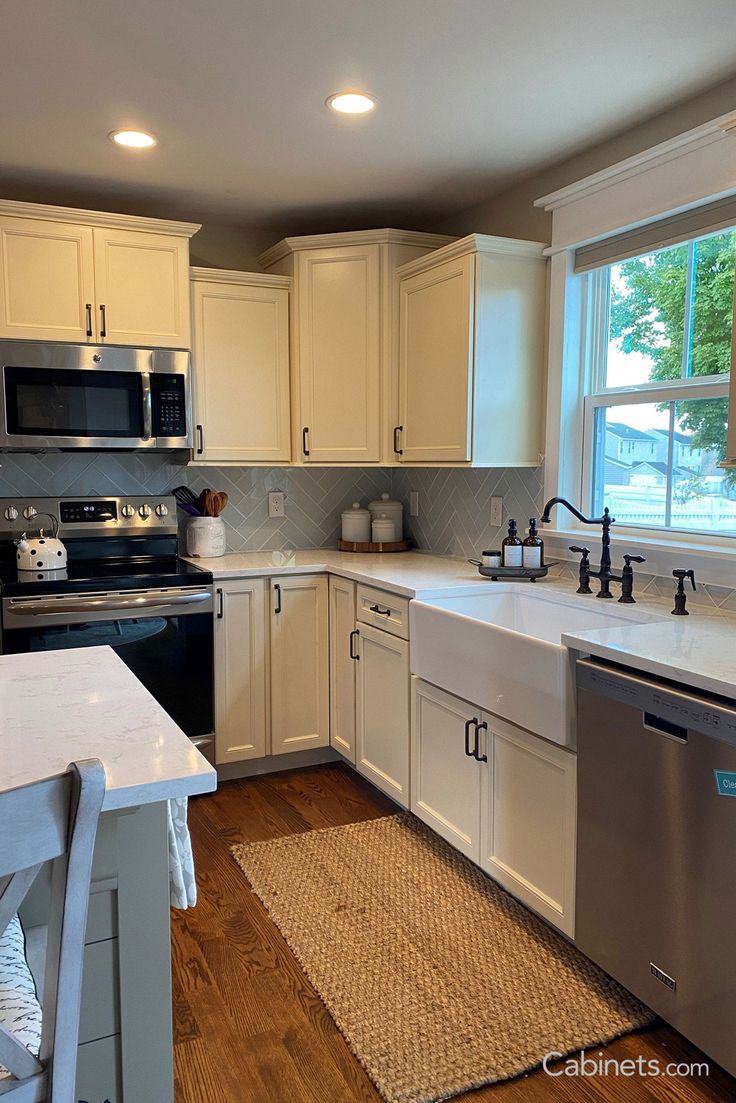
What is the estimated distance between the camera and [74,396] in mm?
3227

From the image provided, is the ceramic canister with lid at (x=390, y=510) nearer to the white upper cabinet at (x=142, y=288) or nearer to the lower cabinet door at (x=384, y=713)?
the lower cabinet door at (x=384, y=713)

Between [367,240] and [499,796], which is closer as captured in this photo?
[499,796]

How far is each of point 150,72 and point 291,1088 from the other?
2601 mm

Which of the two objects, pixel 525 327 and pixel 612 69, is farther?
pixel 525 327

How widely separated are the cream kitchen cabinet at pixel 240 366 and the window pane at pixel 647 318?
1.43 metres

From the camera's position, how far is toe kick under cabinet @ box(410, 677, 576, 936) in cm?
213

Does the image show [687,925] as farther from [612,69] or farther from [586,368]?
[612,69]

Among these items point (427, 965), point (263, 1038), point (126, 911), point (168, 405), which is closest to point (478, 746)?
point (427, 965)

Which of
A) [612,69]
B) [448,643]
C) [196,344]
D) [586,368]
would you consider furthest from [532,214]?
[448,643]

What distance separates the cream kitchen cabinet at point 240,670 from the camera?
130 inches

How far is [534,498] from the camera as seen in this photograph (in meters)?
3.23

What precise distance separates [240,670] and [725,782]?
6.97 ft

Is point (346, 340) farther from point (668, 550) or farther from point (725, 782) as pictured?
point (725, 782)

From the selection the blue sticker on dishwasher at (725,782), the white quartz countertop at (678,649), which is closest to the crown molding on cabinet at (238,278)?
the white quartz countertop at (678,649)
